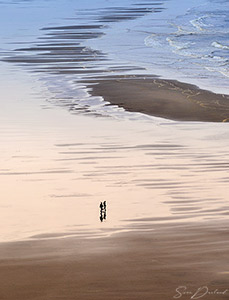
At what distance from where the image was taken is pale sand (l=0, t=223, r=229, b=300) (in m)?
6.20

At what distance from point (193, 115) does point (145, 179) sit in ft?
21.5

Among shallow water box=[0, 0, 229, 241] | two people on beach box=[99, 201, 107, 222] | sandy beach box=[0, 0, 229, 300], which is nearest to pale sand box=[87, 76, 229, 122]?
sandy beach box=[0, 0, 229, 300]

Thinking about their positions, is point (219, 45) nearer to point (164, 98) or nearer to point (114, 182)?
point (164, 98)

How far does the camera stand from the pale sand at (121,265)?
244 inches

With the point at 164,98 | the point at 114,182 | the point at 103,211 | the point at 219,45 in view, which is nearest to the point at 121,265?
the point at 103,211

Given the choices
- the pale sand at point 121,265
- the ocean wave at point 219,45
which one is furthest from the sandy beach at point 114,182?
the ocean wave at point 219,45

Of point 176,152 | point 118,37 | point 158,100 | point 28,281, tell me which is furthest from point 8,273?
point 118,37

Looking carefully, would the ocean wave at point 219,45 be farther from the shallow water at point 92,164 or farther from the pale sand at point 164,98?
the shallow water at point 92,164

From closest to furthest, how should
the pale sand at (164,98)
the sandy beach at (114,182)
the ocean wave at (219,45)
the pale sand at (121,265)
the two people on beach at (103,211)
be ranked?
the pale sand at (121,265), the sandy beach at (114,182), the two people on beach at (103,211), the pale sand at (164,98), the ocean wave at (219,45)

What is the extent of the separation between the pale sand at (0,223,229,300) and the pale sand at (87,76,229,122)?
28.8 ft

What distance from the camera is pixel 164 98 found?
1922 cm

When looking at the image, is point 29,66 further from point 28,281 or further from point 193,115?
point 28,281

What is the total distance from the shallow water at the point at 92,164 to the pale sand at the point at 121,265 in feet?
1.56

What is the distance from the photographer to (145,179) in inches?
404
